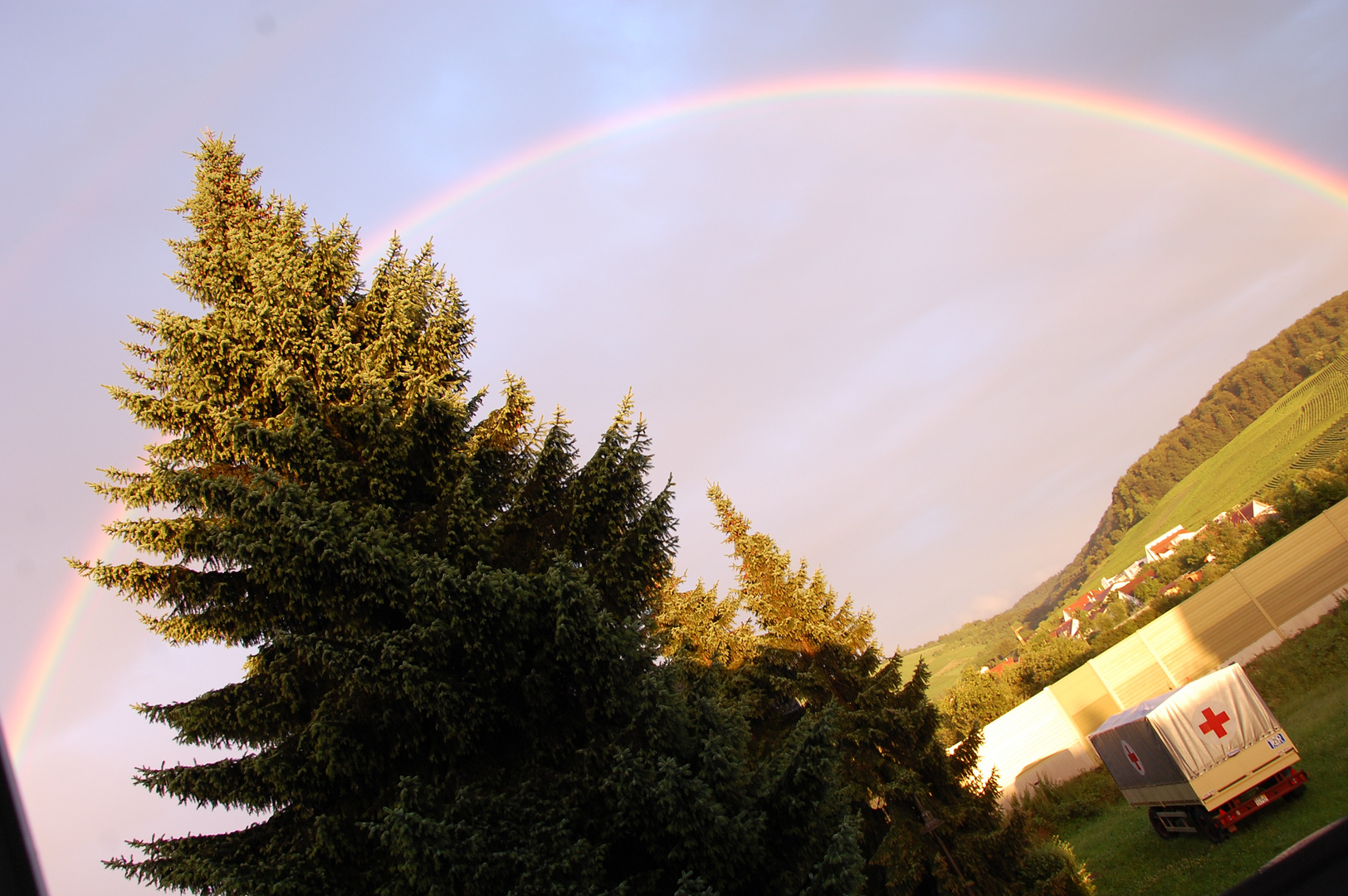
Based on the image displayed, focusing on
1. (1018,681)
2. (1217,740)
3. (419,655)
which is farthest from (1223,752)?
(1018,681)

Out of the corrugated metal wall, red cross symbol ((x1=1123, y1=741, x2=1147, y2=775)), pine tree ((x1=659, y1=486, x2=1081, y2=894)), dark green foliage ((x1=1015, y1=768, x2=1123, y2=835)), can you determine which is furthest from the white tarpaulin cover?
the corrugated metal wall

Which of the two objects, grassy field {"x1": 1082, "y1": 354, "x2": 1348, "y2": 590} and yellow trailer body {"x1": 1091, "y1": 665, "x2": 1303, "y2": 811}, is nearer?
yellow trailer body {"x1": 1091, "y1": 665, "x2": 1303, "y2": 811}

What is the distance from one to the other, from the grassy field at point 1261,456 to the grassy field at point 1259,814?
93.3 m

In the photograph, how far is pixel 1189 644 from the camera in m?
38.2

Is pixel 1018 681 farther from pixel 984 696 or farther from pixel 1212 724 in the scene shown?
pixel 1212 724

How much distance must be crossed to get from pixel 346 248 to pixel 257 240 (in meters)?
1.19

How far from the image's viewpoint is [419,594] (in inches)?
275

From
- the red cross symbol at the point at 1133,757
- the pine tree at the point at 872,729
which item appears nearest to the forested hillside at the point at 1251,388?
the red cross symbol at the point at 1133,757

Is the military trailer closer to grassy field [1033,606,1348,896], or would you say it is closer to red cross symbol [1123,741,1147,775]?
grassy field [1033,606,1348,896]

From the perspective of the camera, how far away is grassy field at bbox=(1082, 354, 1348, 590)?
120000mm

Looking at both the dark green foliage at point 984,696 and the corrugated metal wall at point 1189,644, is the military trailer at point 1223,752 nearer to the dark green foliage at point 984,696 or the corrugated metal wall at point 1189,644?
the corrugated metal wall at point 1189,644

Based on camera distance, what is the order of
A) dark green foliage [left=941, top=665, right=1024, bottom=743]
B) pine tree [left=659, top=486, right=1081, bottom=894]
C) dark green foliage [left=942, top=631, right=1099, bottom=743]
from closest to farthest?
pine tree [left=659, top=486, right=1081, bottom=894] → dark green foliage [left=941, top=665, right=1024, bottom=743] → dark green foliage [left=942, top=631, right=1099, bottom=743]

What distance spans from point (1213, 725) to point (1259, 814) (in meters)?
2.91

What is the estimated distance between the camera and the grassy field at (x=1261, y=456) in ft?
394
